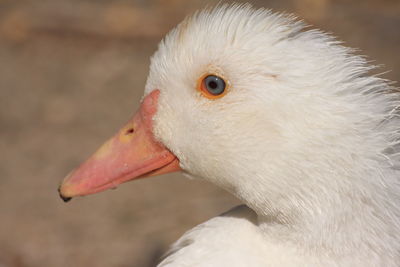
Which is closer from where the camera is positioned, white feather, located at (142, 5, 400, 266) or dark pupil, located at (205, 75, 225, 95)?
white feather, located at (142, 5, 400, 266)

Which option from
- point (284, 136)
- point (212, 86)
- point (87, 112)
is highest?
point (212, 86)

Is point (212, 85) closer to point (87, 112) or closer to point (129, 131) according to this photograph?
point (129, 131)

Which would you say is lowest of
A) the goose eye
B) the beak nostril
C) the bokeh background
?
the bokeh background

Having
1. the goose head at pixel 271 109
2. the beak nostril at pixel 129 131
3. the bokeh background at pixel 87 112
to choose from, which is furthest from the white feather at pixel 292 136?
the bokeh background at pixel 87 112

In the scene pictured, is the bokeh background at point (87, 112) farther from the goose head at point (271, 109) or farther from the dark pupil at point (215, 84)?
the dark pupil at point (215, 84)

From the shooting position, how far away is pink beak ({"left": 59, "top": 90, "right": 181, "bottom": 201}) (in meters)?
2.54

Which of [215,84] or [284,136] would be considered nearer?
[284,136]

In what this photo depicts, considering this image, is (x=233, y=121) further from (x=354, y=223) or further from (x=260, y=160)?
(x=354, y=223)

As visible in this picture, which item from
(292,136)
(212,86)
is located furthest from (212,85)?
(292,136)

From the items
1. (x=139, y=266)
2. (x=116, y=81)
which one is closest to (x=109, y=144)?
(x=139, y=266)

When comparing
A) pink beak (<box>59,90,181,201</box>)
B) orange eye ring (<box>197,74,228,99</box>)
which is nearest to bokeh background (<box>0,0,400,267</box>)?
pink beak (<box>59,90,181,201</box>)

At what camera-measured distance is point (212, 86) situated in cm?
228

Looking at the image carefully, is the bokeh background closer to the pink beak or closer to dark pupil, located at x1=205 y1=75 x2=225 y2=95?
the pink beak

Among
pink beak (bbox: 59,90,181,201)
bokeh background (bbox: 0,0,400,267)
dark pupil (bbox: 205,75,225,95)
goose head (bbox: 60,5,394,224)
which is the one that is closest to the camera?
goose head (bbox: 60,5,394,224)
